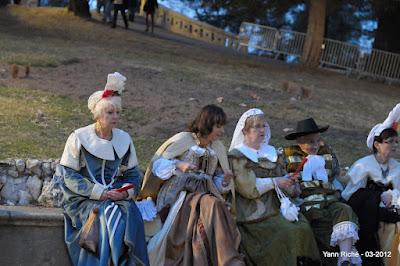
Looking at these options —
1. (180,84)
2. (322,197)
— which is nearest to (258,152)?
(322,197)

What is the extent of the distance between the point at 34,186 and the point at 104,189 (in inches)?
63.7

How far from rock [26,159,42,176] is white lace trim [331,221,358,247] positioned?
2.74 meters

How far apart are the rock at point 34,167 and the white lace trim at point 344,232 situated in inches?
108

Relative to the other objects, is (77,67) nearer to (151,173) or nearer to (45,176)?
(45,176)

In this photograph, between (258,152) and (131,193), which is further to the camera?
(258,152)

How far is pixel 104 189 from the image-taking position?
16.1 ft

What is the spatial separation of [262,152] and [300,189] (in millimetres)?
478

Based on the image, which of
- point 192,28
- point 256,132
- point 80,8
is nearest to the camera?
point 256,132

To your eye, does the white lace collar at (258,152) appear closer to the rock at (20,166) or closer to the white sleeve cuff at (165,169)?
the white sleeve cuff at (165,169)

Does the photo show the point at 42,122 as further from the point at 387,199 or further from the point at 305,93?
the point at 305,93

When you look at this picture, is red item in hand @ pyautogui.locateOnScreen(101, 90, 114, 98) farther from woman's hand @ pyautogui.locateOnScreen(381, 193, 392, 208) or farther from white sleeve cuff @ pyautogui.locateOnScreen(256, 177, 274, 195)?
woman's hand @ pyautogui.locateOnScreen(381, 193, 392, 208)

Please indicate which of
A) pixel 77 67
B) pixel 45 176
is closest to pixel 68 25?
pixel 77 67

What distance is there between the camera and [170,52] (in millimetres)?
15578

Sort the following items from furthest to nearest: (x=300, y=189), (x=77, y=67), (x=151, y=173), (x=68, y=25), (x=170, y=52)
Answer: (x=68, y=25) → (x=170, y=52) → (x=77, y=67) → (x=300, y=189) → (x=151, y=173)
